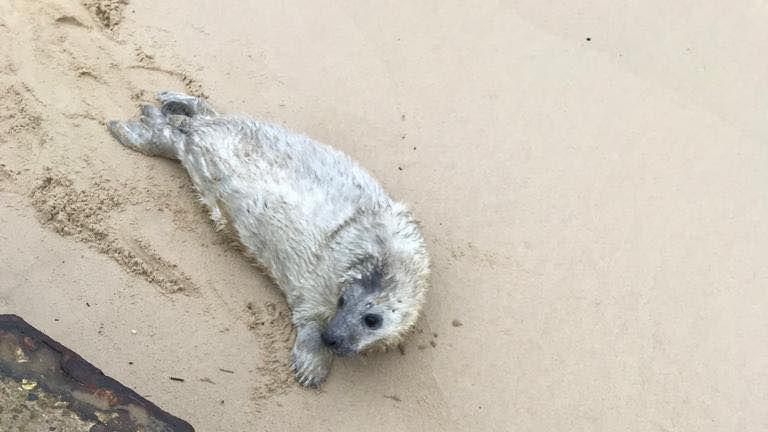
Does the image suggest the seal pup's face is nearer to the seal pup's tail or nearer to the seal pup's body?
the seal pup's body

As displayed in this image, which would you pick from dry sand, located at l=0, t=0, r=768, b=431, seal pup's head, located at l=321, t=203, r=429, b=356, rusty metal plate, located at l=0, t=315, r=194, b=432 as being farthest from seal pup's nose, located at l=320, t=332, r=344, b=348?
rusty metal plate, located at l=0, t=315, r=194, b=432

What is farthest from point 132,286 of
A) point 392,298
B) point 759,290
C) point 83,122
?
point 759,290

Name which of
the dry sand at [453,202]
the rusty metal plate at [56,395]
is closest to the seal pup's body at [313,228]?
the dry sand at [453,202]

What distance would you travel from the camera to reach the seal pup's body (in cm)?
363

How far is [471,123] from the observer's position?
4621mm

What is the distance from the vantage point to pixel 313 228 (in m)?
3.83

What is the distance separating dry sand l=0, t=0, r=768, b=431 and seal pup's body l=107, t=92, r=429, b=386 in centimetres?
18

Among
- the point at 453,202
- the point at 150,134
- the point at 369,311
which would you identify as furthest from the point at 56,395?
the point at 453,202

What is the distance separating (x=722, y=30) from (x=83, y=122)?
4.50 metres

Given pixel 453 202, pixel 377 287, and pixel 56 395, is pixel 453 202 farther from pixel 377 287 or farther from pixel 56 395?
pixel 56 395

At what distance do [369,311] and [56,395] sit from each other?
152 centimetres

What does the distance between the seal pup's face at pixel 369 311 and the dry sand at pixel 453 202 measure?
309mm

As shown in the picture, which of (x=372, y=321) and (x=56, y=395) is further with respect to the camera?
(x=372, y=321)

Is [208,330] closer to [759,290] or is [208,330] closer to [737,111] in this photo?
[759,290]
